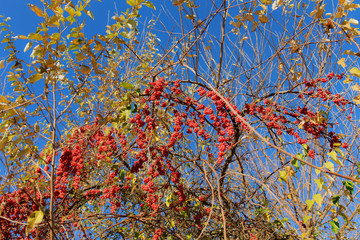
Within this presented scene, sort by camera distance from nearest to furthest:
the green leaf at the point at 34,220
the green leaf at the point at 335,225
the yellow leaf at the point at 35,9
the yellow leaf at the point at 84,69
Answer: the green leaf at the point at 34,220
the yellow leaf at the point at 35,9
the yellow leaf at the point at 84,69
the green leaf at the point at 335,225

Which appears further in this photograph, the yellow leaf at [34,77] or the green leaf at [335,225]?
the green leaf at [335,225]

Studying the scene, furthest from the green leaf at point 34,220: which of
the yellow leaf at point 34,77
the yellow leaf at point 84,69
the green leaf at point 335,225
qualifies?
the green leaf at point 335,225

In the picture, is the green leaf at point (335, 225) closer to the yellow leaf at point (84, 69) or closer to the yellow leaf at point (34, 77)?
the yellow leaf at point (84, 69)

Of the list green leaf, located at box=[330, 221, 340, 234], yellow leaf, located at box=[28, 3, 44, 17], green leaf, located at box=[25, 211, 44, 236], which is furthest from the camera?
green leaf, located at box=[330, 221, 340, 234]

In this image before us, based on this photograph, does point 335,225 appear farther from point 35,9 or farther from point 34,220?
point 35,9

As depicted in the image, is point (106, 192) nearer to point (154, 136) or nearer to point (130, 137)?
point (130, 137)

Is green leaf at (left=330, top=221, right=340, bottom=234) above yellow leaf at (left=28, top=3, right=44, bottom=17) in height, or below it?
below

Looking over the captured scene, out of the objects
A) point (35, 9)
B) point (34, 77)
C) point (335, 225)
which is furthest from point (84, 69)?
point (335, 225)

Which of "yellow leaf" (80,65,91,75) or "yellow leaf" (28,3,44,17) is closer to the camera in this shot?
"yellow leaf" (28,3,44,17)

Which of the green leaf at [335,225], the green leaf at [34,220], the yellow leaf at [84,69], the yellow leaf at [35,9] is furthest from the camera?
the green leaf at [335,225]

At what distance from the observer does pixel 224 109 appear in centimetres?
229

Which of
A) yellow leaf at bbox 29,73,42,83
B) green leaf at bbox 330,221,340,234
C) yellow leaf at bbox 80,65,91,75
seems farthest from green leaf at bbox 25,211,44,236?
green leaf at bbox 330,221,340,234

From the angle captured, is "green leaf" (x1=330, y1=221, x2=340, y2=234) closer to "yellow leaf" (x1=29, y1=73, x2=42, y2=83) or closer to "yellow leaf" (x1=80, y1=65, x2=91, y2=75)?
"yellow leaf" (x1=80, y1=65, x2=91, y2=75)

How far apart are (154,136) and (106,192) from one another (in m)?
0.72
